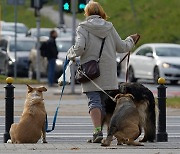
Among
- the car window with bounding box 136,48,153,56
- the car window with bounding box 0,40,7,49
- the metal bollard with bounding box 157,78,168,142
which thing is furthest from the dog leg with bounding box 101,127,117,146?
the car window with bounding box 0,40,7,49

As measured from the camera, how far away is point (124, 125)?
12.7 metres

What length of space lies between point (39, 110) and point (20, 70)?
82.5 ft

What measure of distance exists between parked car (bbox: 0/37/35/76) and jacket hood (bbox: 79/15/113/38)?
907 inches

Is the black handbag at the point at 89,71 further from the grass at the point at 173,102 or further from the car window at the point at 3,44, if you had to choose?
the car window at the point at 3,44

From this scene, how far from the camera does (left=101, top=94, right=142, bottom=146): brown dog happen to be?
41.6ft

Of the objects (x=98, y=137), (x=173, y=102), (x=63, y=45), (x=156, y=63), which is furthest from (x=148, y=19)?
(x=98, y=137)

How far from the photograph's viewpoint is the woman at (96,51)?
43.9ft

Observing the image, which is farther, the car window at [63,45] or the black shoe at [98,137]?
the car window at [63,45]

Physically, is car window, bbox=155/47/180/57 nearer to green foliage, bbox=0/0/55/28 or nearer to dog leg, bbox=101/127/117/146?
dog leg, bbox=101/127/117/146

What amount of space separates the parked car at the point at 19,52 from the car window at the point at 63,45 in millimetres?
1768

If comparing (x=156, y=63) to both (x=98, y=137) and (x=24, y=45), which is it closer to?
(x=24, y=45)

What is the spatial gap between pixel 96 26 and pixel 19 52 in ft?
84.8

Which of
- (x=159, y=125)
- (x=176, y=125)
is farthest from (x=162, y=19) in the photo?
(x=159, y=125)

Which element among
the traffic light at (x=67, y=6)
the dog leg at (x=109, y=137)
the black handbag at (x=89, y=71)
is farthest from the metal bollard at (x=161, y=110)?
the traffic light at (x=67, y=6)
